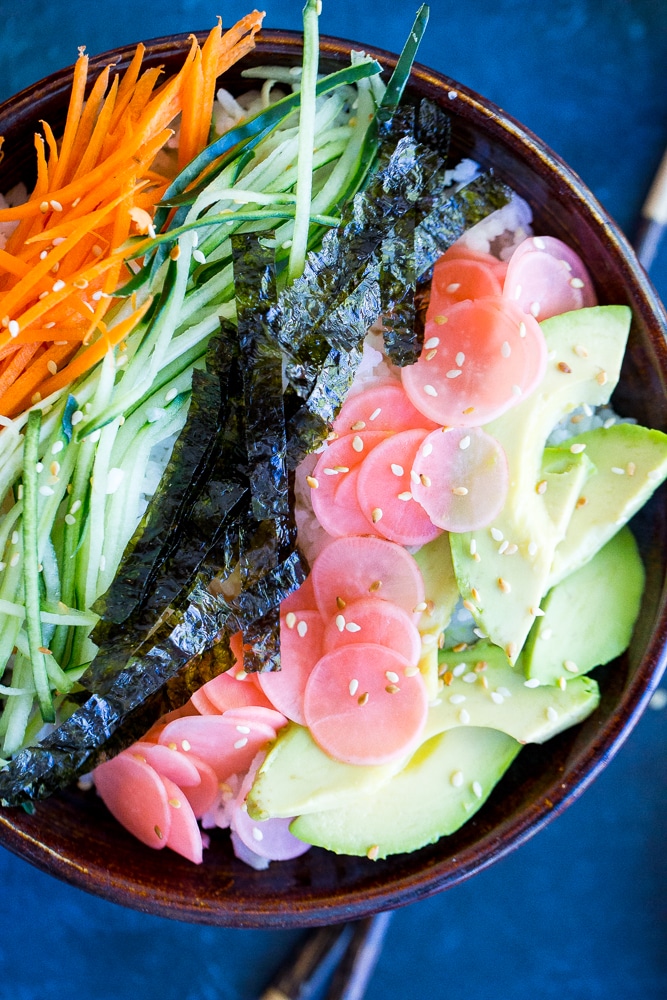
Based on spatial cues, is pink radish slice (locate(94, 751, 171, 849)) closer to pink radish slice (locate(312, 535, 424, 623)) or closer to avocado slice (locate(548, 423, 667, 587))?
pink radish slice (locate(312, 535, 424, 623))

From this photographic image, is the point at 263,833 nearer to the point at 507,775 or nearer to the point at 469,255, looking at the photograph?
the point at 507,775

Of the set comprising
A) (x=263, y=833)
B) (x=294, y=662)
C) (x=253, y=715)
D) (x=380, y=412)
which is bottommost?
(x=263, y=833)

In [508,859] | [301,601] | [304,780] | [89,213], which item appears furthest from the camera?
[508,859]

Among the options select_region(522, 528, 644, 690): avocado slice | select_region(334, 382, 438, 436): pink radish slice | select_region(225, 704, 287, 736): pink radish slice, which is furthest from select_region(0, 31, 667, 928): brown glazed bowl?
select_region(334, 382, 438, 436): pink radish slice

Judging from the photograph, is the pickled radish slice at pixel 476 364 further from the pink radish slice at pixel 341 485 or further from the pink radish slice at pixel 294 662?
the pink radish slice at pixel 294 662

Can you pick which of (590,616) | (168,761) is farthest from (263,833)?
(590,616)
